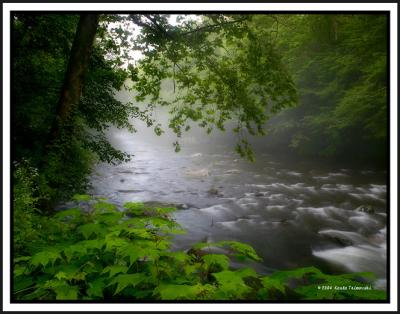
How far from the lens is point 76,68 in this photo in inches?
217

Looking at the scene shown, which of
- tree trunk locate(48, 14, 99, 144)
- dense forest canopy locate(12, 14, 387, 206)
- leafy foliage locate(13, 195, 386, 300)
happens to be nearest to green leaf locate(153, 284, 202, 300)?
leafy foliage locate(13, 195, 386, 300)

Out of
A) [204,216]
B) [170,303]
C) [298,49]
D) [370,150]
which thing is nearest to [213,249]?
[204,216]

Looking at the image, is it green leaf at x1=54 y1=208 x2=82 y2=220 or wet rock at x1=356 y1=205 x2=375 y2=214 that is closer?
green leaf at x1=54 y1=208 x2=82 y2=220

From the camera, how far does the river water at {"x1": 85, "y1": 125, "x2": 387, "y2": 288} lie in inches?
304

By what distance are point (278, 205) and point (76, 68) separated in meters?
8.59

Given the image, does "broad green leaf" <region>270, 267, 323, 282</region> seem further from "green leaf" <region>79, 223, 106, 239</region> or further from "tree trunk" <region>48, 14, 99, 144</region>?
"tree trunk" <region>48, 14, 99, 144</region>

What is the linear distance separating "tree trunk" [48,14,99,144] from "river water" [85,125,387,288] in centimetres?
413

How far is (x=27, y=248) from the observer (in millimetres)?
3605

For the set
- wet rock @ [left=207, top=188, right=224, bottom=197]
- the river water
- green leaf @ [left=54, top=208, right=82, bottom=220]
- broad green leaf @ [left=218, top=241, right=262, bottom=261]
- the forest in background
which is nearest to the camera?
broad green leaf @ [left=218, top=241, right=262, bottom=261]

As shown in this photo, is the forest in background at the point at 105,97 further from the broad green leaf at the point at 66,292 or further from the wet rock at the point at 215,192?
the wet rock at the point at 215,192

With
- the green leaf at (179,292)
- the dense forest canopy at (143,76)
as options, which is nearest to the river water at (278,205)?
the dense forest canopy at (143,76)

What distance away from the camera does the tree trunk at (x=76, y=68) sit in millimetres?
5375

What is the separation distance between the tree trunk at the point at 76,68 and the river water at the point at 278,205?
413cm

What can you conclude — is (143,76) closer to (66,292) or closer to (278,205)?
(66,292)
